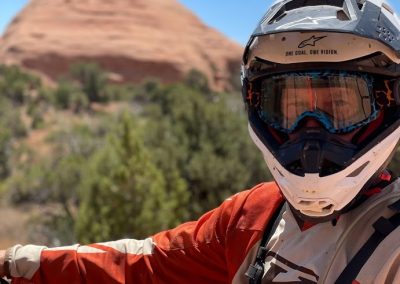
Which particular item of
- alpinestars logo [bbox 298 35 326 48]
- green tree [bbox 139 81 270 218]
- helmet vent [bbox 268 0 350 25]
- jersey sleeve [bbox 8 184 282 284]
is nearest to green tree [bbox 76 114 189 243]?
green tree [bbox 139 81 270 218]

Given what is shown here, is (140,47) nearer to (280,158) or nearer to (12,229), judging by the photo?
(12,229)

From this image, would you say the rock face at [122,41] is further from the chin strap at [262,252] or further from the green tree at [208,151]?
the chin strap at [262,252]

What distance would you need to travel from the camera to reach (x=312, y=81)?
144 centimetres

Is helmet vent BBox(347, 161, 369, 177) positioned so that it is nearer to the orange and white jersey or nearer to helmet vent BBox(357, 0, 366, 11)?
the orange and white jersey

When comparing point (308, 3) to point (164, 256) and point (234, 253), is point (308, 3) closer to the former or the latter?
point (234, 253)

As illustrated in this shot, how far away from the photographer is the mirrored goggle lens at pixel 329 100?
141 centimetres

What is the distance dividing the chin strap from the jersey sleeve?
25 mm

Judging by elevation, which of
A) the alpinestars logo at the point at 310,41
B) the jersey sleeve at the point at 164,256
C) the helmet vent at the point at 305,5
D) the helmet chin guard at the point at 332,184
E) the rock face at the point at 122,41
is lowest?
the rock face at the point at 122,41

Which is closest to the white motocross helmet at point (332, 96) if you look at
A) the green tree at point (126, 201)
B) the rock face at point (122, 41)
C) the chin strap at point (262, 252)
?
the chin strap at point (262, 252)

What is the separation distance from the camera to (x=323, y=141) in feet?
4.52

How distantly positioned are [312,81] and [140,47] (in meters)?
55.0

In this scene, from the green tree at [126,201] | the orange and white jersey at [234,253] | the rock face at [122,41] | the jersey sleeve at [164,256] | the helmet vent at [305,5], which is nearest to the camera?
the orange and white jersey at [234,253]

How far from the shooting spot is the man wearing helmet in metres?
1.35

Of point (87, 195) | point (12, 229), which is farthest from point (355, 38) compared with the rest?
point (12, 229)
